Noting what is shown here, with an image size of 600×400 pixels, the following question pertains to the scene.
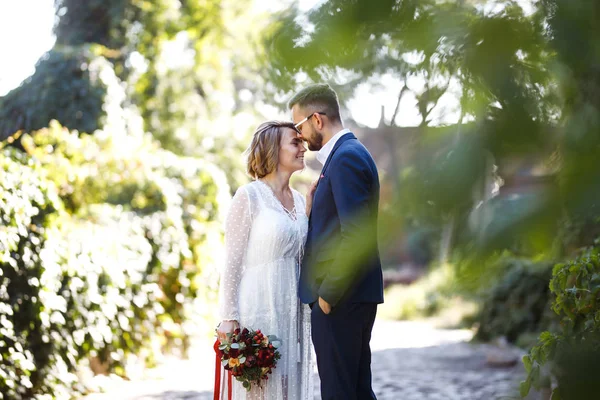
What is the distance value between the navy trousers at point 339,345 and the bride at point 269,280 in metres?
0.28

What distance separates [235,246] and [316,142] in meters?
0.55

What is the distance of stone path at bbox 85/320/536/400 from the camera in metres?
5.29

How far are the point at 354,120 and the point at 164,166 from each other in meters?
6.58

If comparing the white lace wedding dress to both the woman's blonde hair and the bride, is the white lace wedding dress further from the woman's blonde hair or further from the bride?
the woman's blonde hair

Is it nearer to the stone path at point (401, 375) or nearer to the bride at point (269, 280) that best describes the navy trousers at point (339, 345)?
the bride at point (269, 280)

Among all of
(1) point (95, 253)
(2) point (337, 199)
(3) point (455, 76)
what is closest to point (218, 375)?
(2) point (337, 199)

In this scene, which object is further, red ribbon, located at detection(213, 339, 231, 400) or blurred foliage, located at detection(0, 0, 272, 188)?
blurred foliage, located at detection(0, 0, 272, 188)

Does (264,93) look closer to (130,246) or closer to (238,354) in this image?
(238,354)

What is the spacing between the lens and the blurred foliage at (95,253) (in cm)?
437

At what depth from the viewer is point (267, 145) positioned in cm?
308

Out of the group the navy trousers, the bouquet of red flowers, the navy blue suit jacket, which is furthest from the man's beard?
the bouquet of red flowers

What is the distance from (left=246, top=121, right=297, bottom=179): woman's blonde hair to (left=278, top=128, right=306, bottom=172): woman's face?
0.02 meters

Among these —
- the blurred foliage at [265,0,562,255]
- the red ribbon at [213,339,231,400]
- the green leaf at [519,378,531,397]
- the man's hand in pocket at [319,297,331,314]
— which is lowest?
the red ribbon at [213,339,231,400]

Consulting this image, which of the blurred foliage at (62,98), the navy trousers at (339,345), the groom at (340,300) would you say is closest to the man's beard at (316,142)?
the groom at (340,300)
